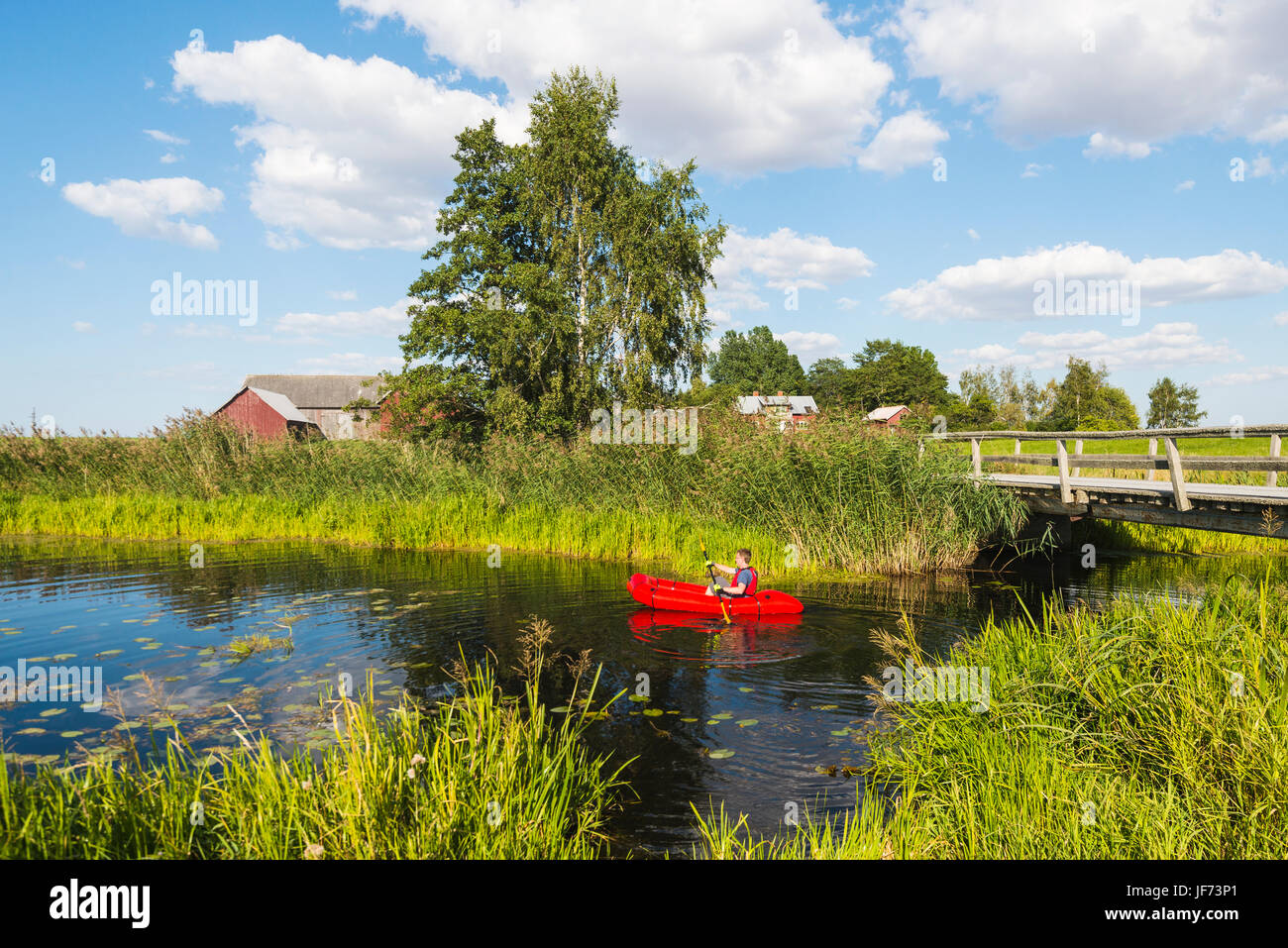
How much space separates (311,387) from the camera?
2963 inches

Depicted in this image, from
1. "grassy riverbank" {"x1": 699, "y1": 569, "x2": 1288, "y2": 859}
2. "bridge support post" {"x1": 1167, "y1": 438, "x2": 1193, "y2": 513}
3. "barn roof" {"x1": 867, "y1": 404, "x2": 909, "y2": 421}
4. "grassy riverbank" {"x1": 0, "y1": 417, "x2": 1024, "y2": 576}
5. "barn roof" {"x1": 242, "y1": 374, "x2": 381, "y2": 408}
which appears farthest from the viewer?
"barn roof" {"x1": 242, "y1": 374, "x2": 381, "y2": 408}

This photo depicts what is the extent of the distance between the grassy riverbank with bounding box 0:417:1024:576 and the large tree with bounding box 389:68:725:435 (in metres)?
7.11

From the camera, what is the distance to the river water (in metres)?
6.30

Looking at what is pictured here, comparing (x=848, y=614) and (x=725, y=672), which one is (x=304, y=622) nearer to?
(x=725, y=672)

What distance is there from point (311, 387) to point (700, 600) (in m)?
73.9

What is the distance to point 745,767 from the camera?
621cm

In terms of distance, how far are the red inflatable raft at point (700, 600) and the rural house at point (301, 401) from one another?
176ft

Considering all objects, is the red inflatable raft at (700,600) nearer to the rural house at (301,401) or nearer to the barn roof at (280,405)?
the rural house at (301,401)

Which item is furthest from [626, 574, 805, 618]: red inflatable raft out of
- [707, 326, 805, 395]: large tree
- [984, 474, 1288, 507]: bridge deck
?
[707, 326, 805, 395]: large tree

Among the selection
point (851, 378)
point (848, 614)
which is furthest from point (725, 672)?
point (851, 378)

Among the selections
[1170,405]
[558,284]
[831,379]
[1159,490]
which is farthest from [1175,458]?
[831,379]

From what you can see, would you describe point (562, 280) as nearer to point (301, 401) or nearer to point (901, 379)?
point (301, 401)

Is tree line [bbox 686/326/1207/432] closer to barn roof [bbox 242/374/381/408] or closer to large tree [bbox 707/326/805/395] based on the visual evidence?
large tree [bbox 707/326/805/395]

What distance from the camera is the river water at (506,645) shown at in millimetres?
6301
